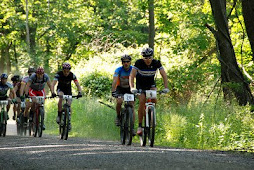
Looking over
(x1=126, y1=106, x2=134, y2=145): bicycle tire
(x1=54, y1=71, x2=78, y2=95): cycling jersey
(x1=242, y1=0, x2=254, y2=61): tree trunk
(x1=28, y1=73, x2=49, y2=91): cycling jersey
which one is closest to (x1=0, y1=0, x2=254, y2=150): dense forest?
(x1=242, y1=0, x2=254, y2=61): tree trunk

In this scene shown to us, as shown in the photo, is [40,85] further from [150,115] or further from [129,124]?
[150,115]

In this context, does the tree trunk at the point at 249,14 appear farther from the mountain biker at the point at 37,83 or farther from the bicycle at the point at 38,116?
the bicycle at the point at 38,116

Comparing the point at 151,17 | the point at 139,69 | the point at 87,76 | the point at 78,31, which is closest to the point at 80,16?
the point at 78,31

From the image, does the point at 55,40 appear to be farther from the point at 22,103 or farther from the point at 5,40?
the point at 22,103

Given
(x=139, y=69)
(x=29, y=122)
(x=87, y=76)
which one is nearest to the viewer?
(x=139, y=69)

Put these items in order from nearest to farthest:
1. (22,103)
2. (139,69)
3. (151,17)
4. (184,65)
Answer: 1. (139,69)
2. (22,103)
3. (151,17)
4. (184,65)

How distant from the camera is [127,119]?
13508 mm

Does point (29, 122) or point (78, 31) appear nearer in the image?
point (29, 122)

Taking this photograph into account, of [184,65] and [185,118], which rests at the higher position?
[184,65]

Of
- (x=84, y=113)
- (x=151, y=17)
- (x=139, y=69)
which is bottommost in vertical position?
(x=84, y=113)

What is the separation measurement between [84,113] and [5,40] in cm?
2655

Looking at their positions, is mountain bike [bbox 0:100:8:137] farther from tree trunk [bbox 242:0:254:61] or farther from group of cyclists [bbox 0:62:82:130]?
tree trunk [bbox 242:0:254:61]

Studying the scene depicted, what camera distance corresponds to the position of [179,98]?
24703mm

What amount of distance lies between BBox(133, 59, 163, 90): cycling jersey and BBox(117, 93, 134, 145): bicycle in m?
0.36
